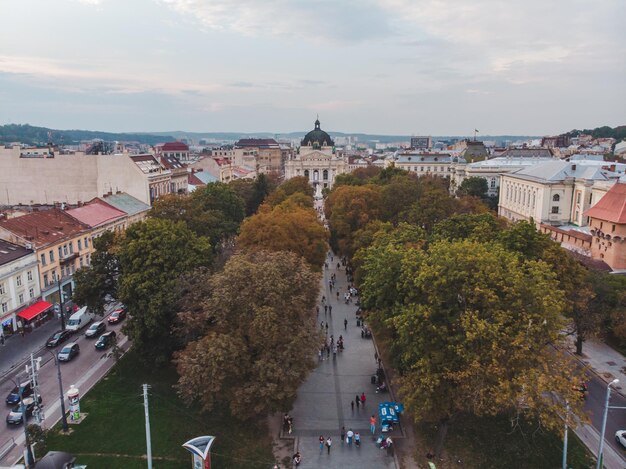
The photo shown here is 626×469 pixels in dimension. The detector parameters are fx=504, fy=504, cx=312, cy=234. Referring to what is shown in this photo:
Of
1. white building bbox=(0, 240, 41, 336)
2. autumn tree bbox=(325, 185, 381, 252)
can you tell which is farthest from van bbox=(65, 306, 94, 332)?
autumn tree bbox=(325, 185, 381, 252)

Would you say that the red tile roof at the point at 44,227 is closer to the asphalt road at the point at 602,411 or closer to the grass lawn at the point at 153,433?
the grass lawn at the point at 153,433

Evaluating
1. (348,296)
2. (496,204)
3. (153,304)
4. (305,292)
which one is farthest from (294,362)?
(496,204)

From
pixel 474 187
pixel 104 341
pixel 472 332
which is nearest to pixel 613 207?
pixel 472 332

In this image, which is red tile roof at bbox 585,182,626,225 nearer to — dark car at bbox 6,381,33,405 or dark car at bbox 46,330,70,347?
dark car at bbox 46,330,70,347

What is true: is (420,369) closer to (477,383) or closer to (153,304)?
(477,383)


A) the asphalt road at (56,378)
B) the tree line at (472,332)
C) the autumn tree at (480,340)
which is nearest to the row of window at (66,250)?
the asphalt road at (56,378)
